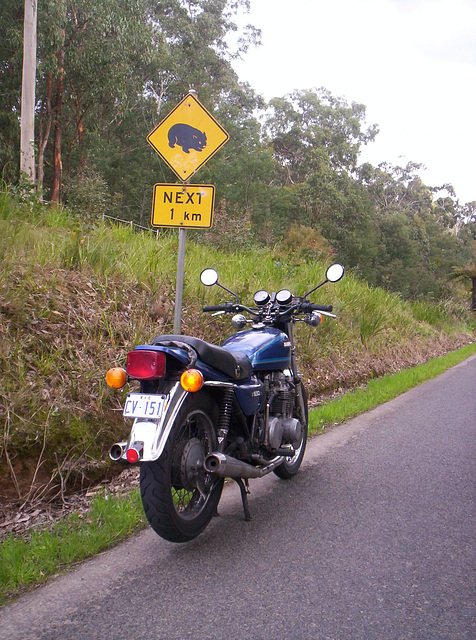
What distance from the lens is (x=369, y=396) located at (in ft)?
28.2

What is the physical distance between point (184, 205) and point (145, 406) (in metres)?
2.96

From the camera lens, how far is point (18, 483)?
13.4 feet

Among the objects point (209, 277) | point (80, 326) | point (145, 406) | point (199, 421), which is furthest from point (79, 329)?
point (145, 406)

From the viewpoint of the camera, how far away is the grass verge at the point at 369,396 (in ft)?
22.5

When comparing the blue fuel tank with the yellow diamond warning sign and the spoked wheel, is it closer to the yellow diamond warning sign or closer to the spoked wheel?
the spoked wheel

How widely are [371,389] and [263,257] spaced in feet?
11.1

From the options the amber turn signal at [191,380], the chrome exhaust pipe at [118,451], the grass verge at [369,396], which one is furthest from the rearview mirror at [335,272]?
the grass verge at [369,396]

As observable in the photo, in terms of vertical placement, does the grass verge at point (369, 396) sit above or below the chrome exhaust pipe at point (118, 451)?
below

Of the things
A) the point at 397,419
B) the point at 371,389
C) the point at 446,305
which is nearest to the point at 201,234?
the point at 371,389

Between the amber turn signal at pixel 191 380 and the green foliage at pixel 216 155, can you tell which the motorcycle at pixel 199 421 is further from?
the green foliage at pixel 216 155

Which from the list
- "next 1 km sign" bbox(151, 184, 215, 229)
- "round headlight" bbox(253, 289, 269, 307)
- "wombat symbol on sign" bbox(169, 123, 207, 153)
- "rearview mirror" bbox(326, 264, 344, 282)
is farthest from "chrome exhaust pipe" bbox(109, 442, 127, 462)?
"wombat symbol on sign" bbox(169, 123, 207, 153)

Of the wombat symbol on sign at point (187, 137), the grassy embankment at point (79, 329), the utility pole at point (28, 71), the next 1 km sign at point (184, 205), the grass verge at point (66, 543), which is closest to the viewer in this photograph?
the grass verge at point (66, 543)

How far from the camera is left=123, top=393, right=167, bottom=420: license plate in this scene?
120 inches

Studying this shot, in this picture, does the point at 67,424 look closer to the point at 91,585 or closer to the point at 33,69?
the point at 91,585
